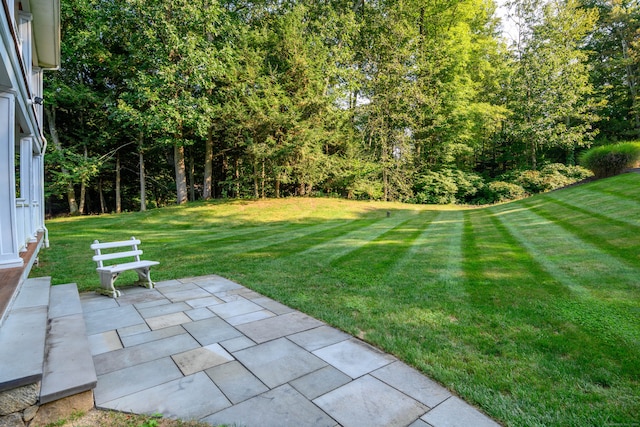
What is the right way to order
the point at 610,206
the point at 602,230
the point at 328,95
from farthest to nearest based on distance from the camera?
1. the point at 328,95
2. the point at 610,206
3. the point at 602,230

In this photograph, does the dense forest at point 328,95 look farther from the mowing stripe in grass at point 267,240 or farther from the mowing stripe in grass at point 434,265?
the mowing stripe in grass at point 434,265

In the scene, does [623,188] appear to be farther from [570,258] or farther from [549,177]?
[549,177]

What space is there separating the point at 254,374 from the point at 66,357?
4.59 ft

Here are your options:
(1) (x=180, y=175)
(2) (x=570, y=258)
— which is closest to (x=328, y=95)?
(1) (x=180, y=175)

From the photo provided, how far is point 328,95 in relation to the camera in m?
17.1

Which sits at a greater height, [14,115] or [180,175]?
[180,175]

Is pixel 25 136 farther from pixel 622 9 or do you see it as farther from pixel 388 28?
pixel 622 9

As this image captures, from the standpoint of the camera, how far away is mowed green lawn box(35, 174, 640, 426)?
230cm

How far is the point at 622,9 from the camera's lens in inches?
846

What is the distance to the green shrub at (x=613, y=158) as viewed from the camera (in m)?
13.1

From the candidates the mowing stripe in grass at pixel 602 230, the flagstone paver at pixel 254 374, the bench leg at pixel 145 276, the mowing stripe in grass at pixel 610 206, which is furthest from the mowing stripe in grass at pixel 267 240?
the mowing stripe in grass at pixel 610 206

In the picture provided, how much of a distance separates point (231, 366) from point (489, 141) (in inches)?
1154

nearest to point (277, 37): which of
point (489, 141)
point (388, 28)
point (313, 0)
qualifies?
point (313, 0)

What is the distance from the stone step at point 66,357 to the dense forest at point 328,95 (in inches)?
462
